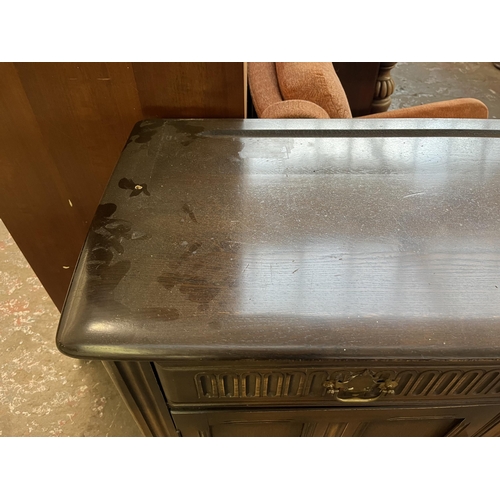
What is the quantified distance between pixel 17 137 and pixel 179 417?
0.63m

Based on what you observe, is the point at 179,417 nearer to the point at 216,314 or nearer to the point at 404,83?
the point at 216,314

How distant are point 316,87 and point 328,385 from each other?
0.74 m

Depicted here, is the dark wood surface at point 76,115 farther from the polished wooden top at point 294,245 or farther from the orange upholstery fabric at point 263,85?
the orange upholstery fabric at point 263,85

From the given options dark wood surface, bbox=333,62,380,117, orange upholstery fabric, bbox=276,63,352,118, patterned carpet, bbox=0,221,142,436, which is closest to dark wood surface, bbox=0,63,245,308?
orange upholstery fabric, bbox=276,63,352,118

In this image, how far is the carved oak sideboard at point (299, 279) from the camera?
47 centimetres

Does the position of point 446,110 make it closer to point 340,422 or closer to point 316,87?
point 316,87

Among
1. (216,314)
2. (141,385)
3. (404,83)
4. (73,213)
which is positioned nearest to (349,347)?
(216,314)

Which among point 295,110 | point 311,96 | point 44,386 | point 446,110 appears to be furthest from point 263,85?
point 44,386

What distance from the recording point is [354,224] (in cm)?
58

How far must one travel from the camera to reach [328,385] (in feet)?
1.88

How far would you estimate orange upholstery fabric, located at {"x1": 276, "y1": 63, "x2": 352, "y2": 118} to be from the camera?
1.00 m

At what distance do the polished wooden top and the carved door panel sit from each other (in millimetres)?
244

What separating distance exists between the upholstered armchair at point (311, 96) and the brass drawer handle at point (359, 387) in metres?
0.57

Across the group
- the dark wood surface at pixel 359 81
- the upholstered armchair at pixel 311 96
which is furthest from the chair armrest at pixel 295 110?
the dark wood surface at pixel 359 81
